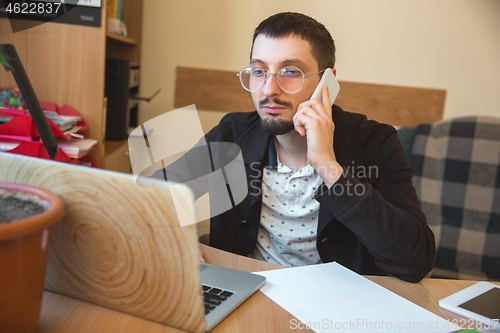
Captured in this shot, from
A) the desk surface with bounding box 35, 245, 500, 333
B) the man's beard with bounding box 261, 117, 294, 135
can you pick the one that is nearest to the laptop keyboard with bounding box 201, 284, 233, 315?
the desk surface with bounding box 35, 245, 500, 333

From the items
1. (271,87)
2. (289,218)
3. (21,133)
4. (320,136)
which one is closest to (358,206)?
(320,136)

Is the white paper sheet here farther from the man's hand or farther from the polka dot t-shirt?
the polka dot t-shirt

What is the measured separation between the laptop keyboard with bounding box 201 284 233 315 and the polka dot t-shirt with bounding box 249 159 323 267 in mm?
566

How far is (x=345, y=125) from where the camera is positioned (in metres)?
1.27

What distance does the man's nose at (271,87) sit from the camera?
4.03 ft

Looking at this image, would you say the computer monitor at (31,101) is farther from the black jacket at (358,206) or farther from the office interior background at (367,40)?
the office interior background at (367,40)

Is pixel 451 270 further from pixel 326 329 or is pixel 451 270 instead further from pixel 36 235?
pixel 36 235

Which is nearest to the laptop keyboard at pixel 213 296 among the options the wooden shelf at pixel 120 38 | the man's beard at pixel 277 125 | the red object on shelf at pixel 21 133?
the man's beard at pixel 277 125

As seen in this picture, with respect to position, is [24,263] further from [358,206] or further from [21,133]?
[21,133]

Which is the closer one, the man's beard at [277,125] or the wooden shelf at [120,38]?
the man's beard at [277,125]

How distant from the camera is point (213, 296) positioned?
0.68 metres

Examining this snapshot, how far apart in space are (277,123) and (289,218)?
31cm

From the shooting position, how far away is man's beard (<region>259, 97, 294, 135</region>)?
4.09ft

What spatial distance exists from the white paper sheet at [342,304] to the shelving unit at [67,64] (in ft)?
3.50
